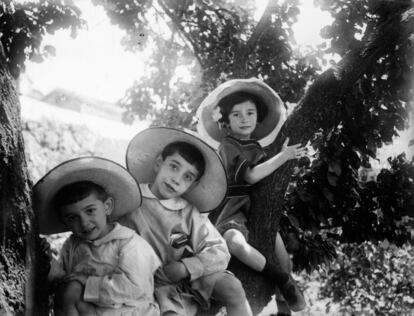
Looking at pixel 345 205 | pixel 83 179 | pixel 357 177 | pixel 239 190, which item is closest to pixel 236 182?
pixel 239 190

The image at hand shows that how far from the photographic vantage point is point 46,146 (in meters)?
12.9

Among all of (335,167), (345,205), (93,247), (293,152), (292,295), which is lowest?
(292,295)

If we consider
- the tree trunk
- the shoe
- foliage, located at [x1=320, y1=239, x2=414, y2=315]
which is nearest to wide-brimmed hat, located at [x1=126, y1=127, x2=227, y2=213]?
the shoe

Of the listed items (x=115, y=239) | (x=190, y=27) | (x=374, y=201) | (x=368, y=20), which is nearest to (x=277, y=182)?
(x=115, y=239)

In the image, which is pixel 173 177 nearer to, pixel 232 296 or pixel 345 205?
pixel 232 296

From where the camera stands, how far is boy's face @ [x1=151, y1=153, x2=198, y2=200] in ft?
9.93

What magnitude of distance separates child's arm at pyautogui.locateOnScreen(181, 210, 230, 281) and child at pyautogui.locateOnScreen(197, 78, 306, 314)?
0.30 meters

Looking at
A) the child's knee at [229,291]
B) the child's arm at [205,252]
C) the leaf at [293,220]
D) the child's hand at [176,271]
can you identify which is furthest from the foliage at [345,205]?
the child's hand at [176,271]

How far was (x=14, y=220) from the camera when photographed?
2.09 meters

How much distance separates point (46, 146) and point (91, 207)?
430 inches

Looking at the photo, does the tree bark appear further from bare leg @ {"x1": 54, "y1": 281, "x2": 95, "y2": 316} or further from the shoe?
bare leg @ {"x1": 54, "y1": 281, "x2": 95, "y2": 316}

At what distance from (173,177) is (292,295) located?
50.9 inches

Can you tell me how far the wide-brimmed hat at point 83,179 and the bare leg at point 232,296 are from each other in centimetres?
70

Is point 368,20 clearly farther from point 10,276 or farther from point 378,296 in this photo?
point 378,296
